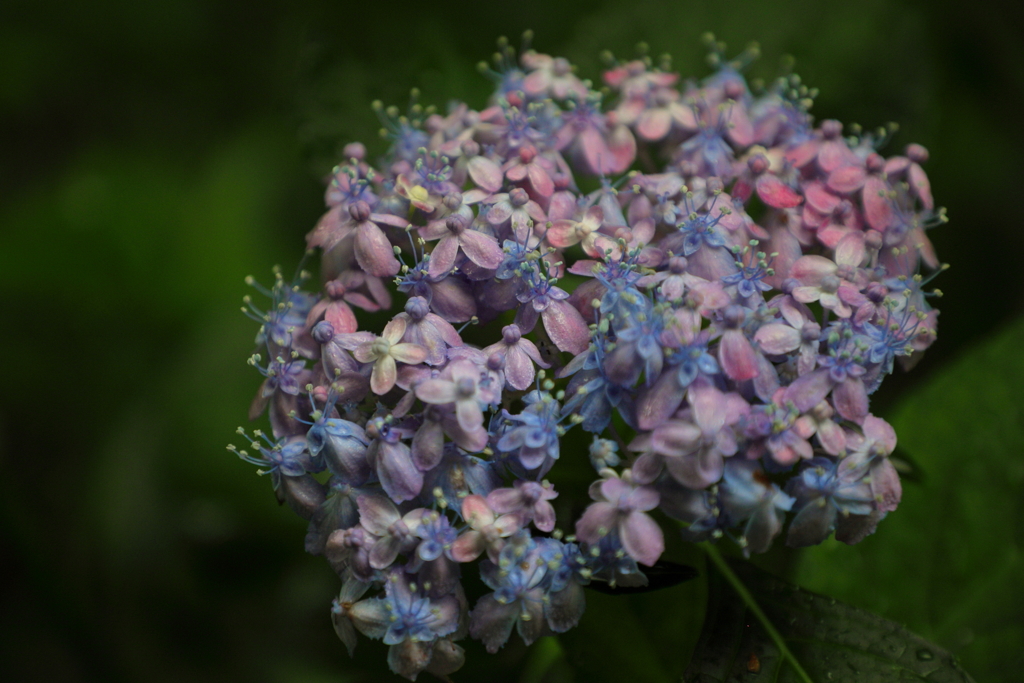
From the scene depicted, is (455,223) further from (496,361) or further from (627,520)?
(627,520)

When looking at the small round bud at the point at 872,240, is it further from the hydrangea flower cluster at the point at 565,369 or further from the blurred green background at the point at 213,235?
the blurred green background at the point at 213,235

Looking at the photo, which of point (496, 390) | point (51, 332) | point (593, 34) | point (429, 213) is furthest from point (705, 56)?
point (51, 332)

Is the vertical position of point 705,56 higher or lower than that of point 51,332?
lower

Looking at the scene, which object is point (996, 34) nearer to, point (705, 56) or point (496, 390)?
point (705, 56)

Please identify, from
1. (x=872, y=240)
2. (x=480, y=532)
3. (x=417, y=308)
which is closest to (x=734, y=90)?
(x=872, y=240)

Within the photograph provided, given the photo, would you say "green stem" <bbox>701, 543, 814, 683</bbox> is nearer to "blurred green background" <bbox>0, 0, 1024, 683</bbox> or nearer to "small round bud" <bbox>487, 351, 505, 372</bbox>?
"blurred green background" <bbox>0, 0, 1024, 683</bbox>

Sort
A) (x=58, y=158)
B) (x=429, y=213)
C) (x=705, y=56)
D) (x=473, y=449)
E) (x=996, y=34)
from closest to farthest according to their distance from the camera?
(x=473, y=449) < (x=429, y=213) < (x=705, y=56) < (x=996, y=34) < (x=58, y=158)
